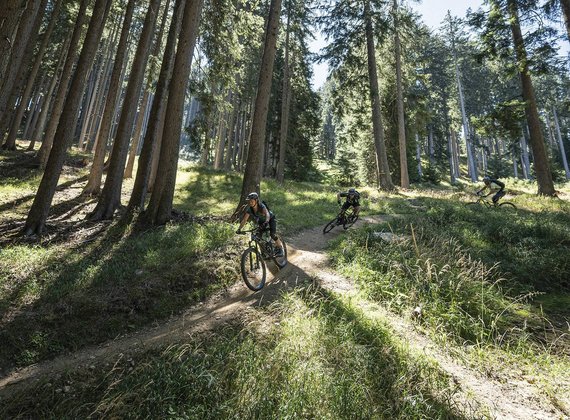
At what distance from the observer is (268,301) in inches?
274

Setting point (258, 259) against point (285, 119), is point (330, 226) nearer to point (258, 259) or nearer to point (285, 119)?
point (258, 259)

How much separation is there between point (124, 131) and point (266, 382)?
37.7ft

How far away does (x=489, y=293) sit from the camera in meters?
6.71

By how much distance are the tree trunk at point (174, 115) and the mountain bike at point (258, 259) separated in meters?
4.20

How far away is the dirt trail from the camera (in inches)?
159

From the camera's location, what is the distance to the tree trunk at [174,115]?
10.6 m

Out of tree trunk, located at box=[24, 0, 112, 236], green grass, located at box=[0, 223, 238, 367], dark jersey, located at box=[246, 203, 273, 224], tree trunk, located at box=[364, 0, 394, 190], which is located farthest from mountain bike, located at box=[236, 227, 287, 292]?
tree trunk, located at box=[364, 0, 394, 190]

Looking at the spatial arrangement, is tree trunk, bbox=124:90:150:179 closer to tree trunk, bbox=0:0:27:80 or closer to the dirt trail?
tree trunk, bbox=0:0:27:80

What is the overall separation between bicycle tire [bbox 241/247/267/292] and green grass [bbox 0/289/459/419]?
2.42 metres

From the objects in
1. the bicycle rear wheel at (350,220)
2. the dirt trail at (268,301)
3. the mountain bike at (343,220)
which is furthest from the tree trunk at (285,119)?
the dirt trail at (268,301)

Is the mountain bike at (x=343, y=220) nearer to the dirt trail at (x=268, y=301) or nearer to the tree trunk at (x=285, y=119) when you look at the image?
the dirt trail at (x=268, y=301)

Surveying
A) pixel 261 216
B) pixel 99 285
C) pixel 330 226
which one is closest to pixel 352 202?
pixel 330 226

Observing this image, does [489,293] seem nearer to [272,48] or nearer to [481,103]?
[272,48]

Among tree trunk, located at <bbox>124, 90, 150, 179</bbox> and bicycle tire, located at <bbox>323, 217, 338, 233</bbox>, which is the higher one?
tree trunk, located at <bbox>124, 90, 150, 179</bbox>
